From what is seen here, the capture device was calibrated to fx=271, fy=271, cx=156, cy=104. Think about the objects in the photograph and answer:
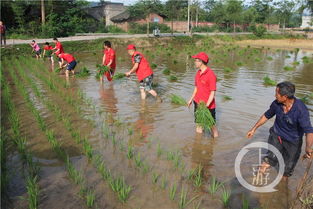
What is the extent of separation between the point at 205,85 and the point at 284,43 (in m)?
31.4

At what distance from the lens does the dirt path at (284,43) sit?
3033 cm

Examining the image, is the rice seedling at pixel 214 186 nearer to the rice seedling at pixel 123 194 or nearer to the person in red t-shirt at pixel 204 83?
the rice seedling at pixel 123 194

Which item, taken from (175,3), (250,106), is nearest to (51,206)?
(250,106)

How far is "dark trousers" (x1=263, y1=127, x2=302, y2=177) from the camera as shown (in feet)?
10.2

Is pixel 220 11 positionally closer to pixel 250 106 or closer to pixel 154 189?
pixel 250 106

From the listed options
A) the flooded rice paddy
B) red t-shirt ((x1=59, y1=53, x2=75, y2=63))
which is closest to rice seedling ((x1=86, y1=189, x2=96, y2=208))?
the flooded rice paddy

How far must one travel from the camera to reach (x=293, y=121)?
2.97 meters

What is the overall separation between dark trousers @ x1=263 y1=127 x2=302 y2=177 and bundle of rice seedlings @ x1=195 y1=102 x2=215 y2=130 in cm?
112

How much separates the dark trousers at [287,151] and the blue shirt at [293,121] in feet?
0.22

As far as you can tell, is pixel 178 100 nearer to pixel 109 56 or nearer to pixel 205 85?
pixel 205 85

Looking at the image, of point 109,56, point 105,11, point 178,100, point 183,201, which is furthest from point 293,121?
point 105,11

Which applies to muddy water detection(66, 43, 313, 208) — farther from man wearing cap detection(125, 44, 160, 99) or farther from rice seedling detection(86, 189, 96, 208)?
rice seedling detection(86, 189, 96, 208)

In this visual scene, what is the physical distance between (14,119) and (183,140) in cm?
A: 314
